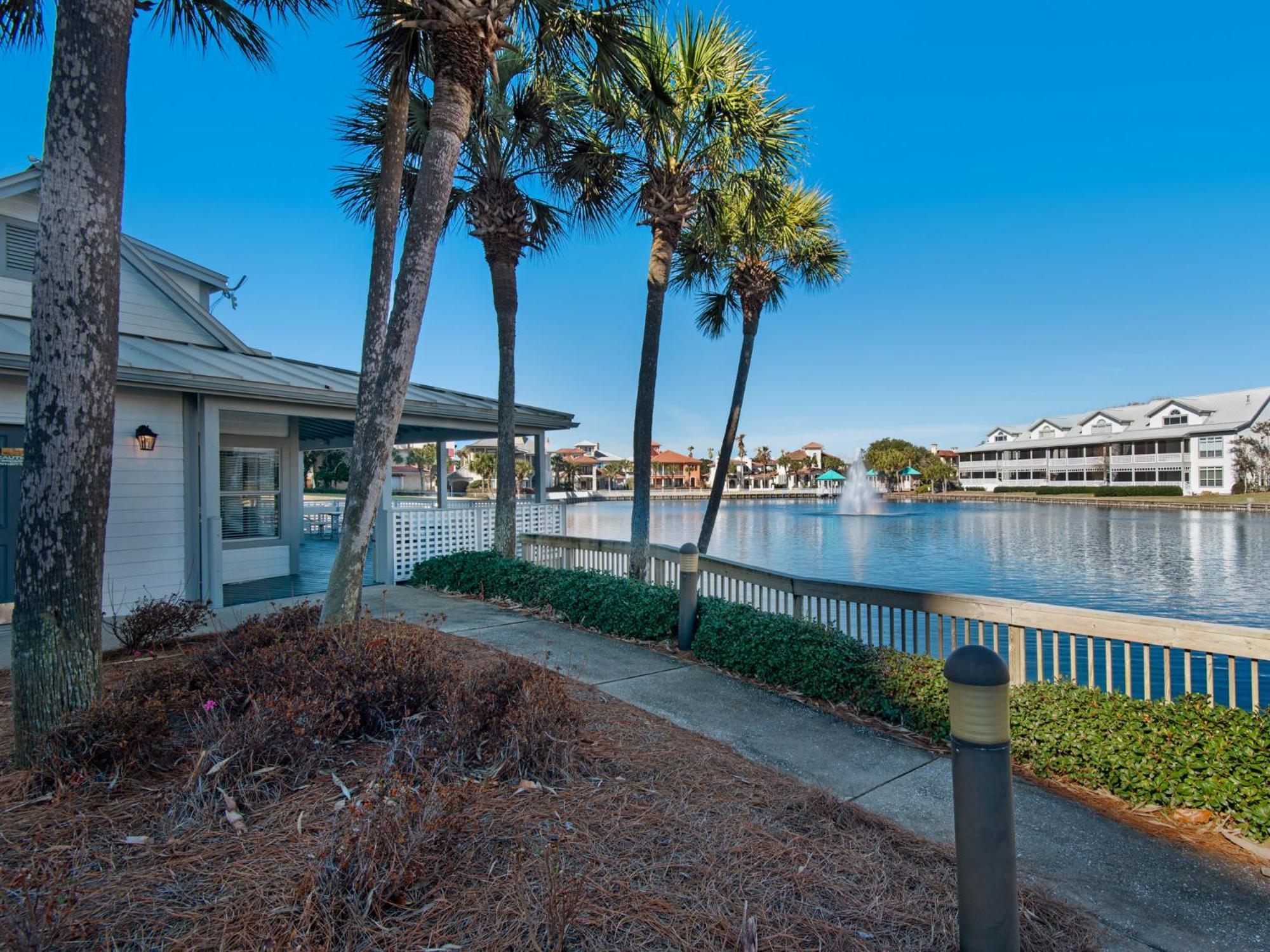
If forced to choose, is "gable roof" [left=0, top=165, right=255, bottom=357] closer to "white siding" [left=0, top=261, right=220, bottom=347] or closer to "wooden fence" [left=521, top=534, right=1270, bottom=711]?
"white siding" [left=0, top=261, right=220, bottom=347]

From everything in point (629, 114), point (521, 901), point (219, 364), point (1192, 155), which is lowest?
point (521, 901)

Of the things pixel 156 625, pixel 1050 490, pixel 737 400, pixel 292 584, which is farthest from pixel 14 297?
pixel 1050 490

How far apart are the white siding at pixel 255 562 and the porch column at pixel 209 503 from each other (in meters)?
2.41

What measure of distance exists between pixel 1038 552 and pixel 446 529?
18.2 metres

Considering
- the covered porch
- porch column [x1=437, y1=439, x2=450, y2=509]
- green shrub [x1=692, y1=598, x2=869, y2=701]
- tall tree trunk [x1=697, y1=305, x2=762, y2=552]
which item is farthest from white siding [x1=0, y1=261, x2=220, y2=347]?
green shrub [x1=692, y1=598, x2=869, y2=701]

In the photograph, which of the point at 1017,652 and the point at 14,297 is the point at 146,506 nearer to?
the point at 14,297

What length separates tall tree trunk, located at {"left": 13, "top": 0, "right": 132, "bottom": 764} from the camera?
315 centimetres

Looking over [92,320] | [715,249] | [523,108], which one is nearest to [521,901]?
[92,320]

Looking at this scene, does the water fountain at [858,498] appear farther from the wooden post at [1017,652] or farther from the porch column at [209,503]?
the wooden post at [1017,652]

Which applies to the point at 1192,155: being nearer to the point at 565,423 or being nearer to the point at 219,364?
the point at 565,423

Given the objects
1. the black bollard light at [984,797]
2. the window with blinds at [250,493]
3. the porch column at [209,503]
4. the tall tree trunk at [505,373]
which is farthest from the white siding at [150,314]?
the black bollard light at [984,797]

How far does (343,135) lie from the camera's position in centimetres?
837

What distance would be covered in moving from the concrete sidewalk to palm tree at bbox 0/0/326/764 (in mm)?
3411

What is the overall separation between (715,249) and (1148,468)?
62.1m
